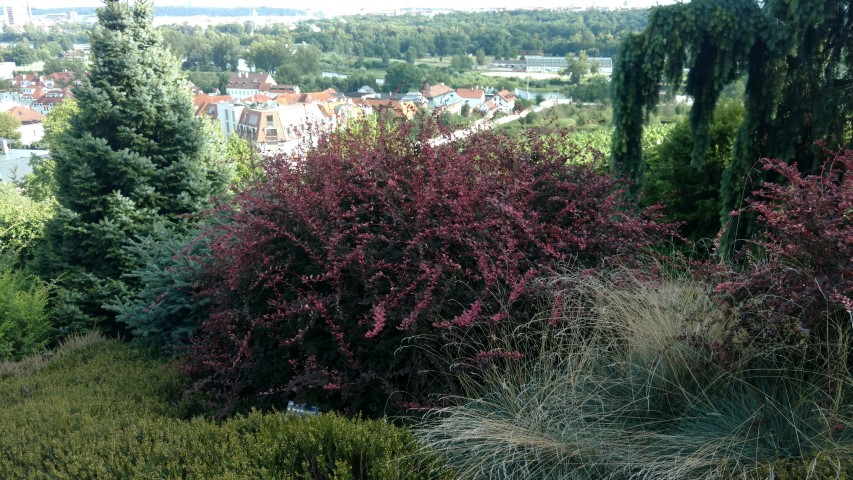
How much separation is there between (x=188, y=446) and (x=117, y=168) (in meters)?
5.36

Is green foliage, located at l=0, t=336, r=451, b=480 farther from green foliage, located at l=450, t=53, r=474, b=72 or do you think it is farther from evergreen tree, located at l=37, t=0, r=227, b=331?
green foliage, located at l=450, t=53, r=474, b=72

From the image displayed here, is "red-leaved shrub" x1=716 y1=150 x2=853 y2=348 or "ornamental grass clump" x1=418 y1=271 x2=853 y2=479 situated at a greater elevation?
"red-leaved shrub" x1=716 y1=150 x2=853 y2=348

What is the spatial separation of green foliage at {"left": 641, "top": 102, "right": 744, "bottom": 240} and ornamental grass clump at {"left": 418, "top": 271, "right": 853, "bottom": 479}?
4.64m

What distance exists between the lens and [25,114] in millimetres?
68562

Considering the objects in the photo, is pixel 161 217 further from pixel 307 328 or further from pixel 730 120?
pixel 730 120

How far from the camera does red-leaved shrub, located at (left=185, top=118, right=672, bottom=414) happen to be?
3.41 metres

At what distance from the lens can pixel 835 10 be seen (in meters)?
5.35

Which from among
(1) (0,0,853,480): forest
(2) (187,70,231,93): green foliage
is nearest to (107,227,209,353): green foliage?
(1) (0,0,853,480): forest

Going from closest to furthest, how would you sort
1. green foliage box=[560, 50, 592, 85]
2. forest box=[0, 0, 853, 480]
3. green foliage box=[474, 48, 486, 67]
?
forest box=[0, 0, 853, 480]
green foliage box=[560, 50, 592, 85]
green foliage box=[474, 48, 486, 67]

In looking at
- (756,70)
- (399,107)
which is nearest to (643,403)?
(399,107)

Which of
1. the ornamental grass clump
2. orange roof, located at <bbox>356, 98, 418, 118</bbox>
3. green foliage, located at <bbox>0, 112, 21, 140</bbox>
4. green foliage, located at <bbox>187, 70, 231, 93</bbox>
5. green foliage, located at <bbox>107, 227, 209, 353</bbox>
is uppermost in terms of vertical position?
orange roof, located at <bbox>356, 98, 418, 118</bbox>

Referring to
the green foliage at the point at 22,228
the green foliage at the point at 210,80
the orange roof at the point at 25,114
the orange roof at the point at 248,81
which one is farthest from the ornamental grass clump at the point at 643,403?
the orange roof at the point at 25,114

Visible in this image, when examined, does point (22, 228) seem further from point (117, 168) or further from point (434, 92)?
point (434, 92)

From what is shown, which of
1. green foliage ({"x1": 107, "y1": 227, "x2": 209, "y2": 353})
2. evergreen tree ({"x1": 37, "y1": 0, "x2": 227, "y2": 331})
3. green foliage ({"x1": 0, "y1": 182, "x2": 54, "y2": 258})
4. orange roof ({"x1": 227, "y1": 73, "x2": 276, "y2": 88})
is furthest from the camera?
orange roof ({"x1": 227, "y1": 73, "x2": 276, "y2": 88})
